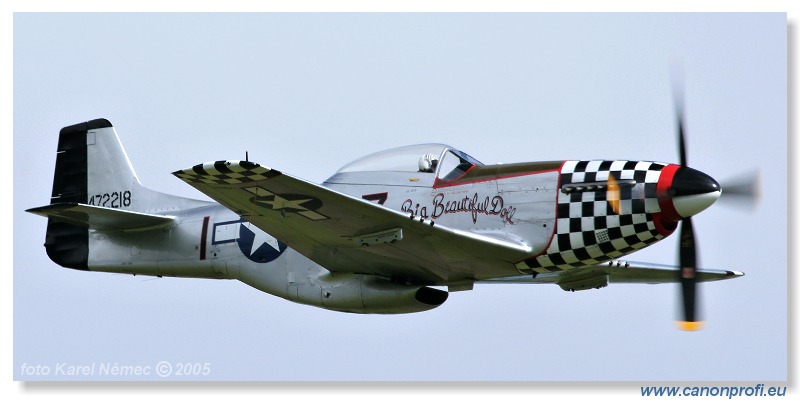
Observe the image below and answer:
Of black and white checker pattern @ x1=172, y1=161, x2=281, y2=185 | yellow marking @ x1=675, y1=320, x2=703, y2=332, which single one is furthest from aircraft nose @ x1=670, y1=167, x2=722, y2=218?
black and white checker pattern @ x1=172, y1=161, x2=281, y2=185

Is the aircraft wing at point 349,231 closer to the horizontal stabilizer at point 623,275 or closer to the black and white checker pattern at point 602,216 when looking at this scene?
the black and white checker pattern at point 602,216

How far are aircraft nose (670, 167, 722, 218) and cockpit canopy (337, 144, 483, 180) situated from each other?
6.97 ft

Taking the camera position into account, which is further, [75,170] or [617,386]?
[75,170]

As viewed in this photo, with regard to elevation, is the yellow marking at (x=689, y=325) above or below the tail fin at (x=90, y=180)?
below

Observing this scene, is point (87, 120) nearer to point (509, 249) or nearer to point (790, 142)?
point (509, 249)

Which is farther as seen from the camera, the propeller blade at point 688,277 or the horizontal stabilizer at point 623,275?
the horizontal stabilizer at point 623,275

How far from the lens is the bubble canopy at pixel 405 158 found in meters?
12.4

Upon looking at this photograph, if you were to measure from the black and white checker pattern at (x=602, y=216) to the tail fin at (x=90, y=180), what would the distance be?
512 cm

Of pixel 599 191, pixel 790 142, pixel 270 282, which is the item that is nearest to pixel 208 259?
pixel 270 282

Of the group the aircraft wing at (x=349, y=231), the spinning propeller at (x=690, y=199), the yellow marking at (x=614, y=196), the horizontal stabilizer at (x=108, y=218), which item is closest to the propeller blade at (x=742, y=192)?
the spinning propeller at (x=690, y=199)

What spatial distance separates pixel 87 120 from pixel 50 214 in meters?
3.24

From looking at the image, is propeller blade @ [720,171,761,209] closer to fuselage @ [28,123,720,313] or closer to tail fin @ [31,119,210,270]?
fuselage @ [28,123,720,313]

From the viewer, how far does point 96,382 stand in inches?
527

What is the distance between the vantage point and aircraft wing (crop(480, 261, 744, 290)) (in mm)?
13438
